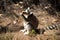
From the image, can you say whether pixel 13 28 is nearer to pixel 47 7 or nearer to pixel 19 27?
pixel 19 27

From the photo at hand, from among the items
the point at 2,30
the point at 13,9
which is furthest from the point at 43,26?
the point at 13,9

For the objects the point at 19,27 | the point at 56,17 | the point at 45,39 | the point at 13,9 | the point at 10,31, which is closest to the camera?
the point at 45,39

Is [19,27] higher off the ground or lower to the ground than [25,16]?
lower

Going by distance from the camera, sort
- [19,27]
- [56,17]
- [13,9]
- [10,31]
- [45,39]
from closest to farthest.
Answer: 1. [45,39]
2. [10,31]
3. [19,27]
4. [56,17]
5. [13,9]

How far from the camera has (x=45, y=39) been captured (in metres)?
5.76

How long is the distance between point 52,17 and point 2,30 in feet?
7.84

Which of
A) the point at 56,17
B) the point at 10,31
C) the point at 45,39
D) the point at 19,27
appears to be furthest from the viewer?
the point at 56,17

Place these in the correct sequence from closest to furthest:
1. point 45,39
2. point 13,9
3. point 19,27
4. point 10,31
→ point 45,39 → point 10,31 → point 19,27 → point 13,9

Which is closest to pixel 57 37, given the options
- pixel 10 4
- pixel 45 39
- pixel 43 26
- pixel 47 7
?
pixel 45 39

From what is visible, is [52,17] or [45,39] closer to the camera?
[45,39]

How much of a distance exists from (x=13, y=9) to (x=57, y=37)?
3.41m

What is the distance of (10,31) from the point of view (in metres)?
6.42

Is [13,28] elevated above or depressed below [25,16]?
below

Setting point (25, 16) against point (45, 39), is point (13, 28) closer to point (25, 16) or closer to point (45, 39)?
point (25, 16)
